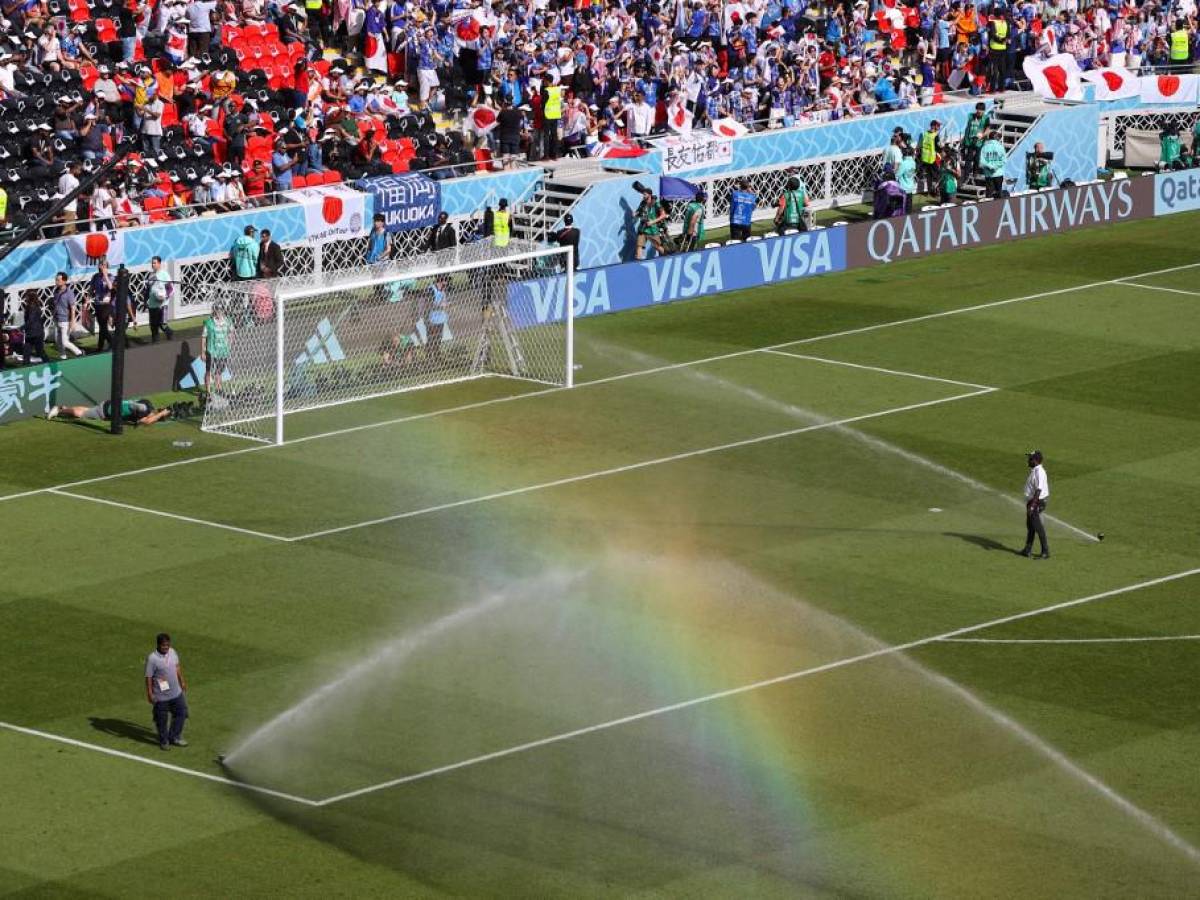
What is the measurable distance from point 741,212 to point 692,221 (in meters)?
1.23

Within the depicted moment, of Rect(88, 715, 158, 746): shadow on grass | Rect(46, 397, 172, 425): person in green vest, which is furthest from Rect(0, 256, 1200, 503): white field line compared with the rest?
Rect(88, 715, 158, 746): shadow on grass

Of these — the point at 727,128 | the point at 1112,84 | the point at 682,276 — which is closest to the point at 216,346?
the point at 682,276

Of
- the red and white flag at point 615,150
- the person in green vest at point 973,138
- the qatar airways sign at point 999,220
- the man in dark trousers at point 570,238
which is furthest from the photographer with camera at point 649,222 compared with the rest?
the person in green vest at point 973,138

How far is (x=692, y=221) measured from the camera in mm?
56031

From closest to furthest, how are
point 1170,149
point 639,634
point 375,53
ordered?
point 639,634 < point 375,53 < point 1170,149

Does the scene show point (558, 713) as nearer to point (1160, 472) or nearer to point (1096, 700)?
point (1096, 700)

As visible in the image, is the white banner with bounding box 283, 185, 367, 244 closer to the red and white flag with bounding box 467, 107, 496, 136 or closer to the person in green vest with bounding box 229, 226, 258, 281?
the person in green vest with bounding box 229, 226, 258, 281

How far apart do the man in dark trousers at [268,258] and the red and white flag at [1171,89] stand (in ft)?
95.8

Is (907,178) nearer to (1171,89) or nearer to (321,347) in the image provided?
(1171,89)

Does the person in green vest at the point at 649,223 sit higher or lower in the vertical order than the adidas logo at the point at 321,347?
higher

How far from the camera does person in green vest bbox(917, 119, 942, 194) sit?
6262cm

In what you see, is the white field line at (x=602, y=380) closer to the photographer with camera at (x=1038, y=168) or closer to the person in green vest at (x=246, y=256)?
the photographer with camera at (x=1038, y=168)

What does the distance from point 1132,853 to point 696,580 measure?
10228 mm

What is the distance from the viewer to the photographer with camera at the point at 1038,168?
208 ft
